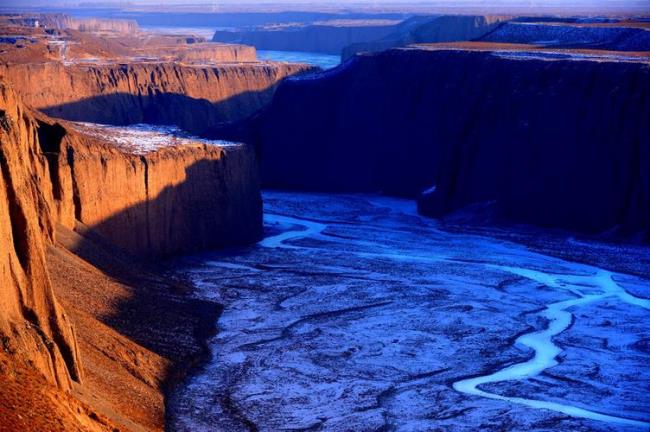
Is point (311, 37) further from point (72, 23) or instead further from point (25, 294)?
point (25, 294)

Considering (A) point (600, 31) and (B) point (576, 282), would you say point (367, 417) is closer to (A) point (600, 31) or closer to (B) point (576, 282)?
(B) point (576, 282)

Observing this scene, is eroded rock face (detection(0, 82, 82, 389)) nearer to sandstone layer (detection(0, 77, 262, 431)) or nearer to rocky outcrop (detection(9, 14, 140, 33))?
sandstone layer (detection(0, 77, 262, 431))

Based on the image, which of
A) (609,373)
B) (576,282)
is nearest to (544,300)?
(576,282)

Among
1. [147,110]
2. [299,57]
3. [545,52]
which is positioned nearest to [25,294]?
[545,52]

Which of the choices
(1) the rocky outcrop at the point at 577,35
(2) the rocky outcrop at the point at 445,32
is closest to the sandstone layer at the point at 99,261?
(1) the rocky outcrop at the point at 577,35

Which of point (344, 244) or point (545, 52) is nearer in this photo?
point (344, 244)

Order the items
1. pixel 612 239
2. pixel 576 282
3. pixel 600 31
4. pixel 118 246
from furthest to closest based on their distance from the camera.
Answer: pixel 600 31 → pixel 612 239 → pixel 576 282 → pixel 118 246
